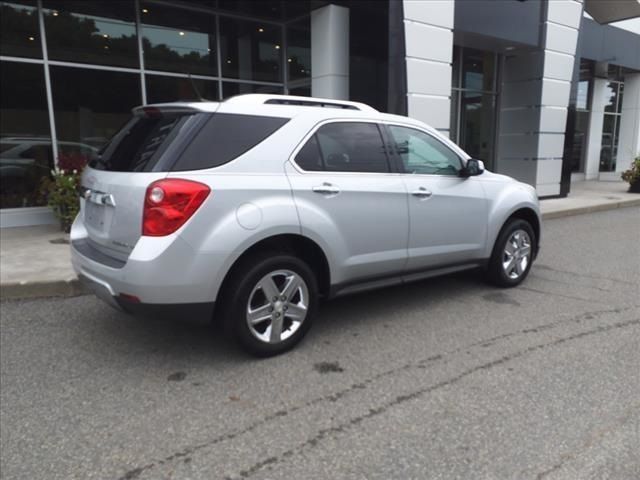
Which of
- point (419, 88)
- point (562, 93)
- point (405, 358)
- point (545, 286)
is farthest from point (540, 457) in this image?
point (562, 93)

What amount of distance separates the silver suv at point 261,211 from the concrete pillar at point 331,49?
212 inches

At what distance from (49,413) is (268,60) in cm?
1004

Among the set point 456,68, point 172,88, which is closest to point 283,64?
point 172,88

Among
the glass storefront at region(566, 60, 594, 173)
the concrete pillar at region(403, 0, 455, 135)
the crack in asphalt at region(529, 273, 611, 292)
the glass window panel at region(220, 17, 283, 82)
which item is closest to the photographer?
the crack in asphalt at region(529, 273, 611, 292)

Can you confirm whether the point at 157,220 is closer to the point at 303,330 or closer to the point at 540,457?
the point at 303,330

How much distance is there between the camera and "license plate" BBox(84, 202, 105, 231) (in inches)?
139

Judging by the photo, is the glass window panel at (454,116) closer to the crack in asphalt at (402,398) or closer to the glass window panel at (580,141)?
→ the glass window panel at (580,141)

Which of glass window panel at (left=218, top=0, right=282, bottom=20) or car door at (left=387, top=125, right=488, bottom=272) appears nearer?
car door at (left=387, top=125, right=488, bottom=272)

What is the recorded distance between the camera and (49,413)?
2959 mm

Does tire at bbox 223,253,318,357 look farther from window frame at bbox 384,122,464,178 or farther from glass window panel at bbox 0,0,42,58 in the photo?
glass window panel at bbox 0,0,42,58

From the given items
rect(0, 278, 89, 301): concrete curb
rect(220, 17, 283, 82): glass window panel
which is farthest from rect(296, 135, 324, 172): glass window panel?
rect(220, 17, 283, 82): glass window panel

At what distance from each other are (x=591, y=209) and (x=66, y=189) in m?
11.3

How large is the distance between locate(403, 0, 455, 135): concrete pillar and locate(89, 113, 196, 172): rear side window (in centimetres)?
695

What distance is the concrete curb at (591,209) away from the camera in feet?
36.0
